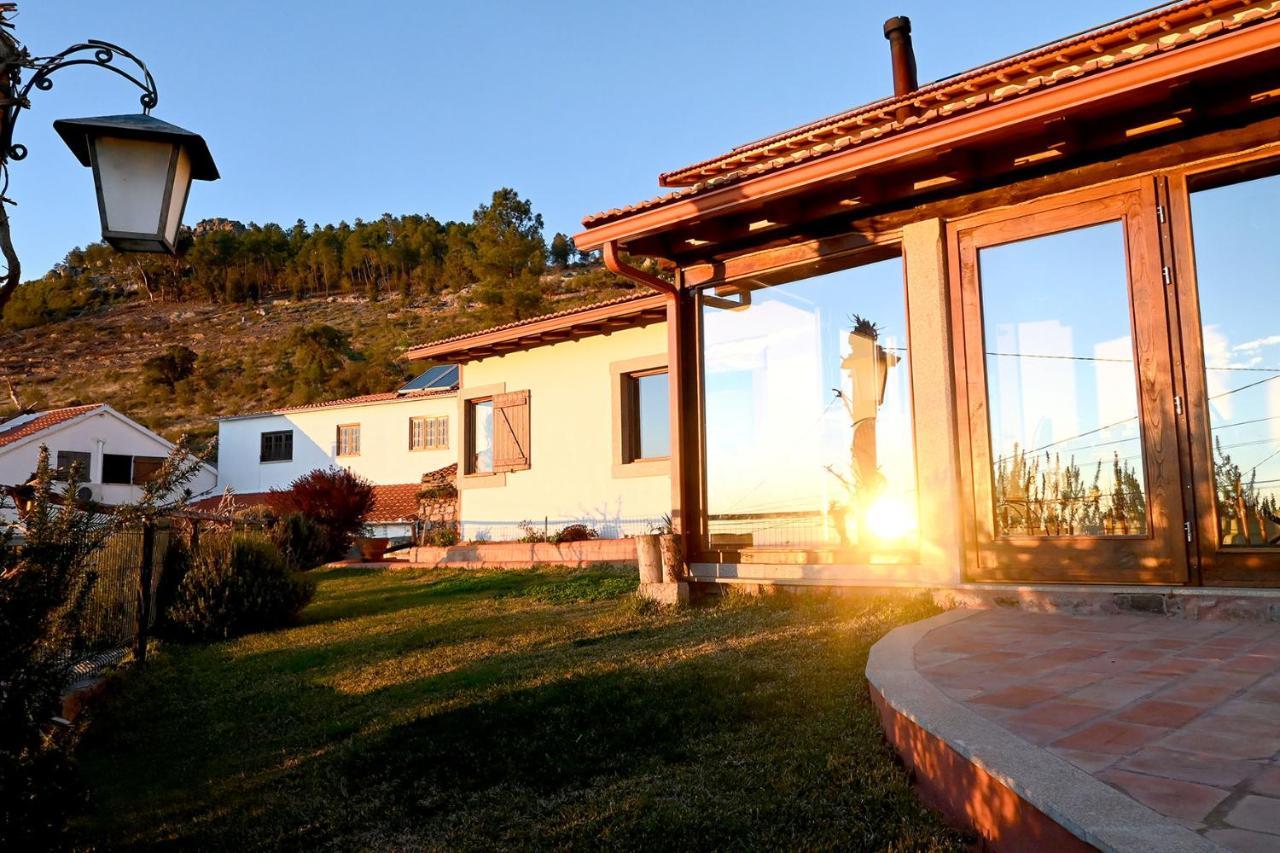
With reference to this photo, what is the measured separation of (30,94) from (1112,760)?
375 centimetres

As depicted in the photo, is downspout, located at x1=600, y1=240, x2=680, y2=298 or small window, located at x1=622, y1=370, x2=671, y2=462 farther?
small window, located at x1=622, y1=370, x2=671, y2=462

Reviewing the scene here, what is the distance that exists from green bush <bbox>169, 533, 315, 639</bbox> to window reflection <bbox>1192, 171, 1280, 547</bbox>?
7.67 metres

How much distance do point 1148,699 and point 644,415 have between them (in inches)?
386

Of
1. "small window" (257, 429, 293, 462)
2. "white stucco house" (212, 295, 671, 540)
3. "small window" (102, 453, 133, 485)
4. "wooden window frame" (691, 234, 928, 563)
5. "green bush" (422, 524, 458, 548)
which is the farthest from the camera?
"small window" (102, 453, 133, 485)

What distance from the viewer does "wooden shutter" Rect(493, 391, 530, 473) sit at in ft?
44.7

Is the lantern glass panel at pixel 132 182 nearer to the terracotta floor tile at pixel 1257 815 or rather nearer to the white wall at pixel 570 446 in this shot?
the terracotta floor tile at pixel 1257 815

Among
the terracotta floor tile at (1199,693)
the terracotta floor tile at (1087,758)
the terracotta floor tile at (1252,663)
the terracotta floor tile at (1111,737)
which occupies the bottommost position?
the terracotta floor tile at (1087,758)

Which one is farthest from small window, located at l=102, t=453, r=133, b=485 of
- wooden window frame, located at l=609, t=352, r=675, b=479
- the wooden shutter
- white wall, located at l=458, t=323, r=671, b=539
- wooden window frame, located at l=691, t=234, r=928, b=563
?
wooden window frame, located at l=691, t=234, r=928, b=563

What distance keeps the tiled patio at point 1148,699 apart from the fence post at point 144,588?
601 cm

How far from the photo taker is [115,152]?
9.77ft

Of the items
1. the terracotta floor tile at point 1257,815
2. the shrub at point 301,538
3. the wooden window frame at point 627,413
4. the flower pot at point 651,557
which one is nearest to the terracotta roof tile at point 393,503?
the shrub at point 301,538

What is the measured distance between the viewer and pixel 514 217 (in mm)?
42031

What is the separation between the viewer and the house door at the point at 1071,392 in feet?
15.9

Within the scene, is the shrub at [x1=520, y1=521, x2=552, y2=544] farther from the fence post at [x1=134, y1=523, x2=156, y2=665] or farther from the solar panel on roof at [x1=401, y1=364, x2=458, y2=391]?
the solar panel on roof at [x1=401, y1=364, x2=458, y2=391]
